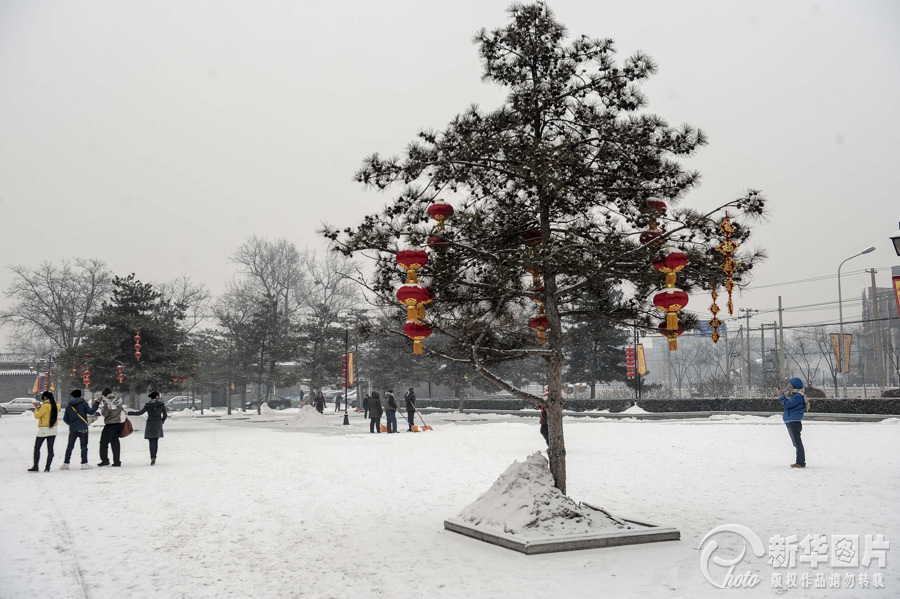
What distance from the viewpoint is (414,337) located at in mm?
8266

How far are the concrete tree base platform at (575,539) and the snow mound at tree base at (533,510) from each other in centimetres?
14

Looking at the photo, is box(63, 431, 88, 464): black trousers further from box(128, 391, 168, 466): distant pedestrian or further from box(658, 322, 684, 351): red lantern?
box(658, 322, 684, 351): red lantern

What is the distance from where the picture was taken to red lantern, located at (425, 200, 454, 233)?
8.55 m

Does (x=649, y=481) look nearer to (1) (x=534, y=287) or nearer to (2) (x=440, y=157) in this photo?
(1) (x=534, y=287)

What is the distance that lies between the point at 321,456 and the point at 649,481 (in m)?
8.84

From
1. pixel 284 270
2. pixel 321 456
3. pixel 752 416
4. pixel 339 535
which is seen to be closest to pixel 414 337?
pixel 339 535

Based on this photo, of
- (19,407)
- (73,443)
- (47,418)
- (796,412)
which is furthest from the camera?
(19,407)

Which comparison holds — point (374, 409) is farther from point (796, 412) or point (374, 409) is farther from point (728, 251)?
point (728, 251)

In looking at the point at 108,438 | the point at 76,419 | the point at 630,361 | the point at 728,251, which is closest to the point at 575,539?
the point at 728,251

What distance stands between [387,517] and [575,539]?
3.07 m

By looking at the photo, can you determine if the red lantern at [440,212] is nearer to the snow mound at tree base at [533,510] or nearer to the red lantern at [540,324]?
the red lantern at [540,324]

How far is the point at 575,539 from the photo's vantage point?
23.6 ft

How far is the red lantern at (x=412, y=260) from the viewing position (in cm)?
799

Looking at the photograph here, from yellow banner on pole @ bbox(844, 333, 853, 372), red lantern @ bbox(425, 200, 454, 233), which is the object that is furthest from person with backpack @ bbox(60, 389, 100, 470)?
yellow banner on pole @ bbox(844, 333, 853, 372)
